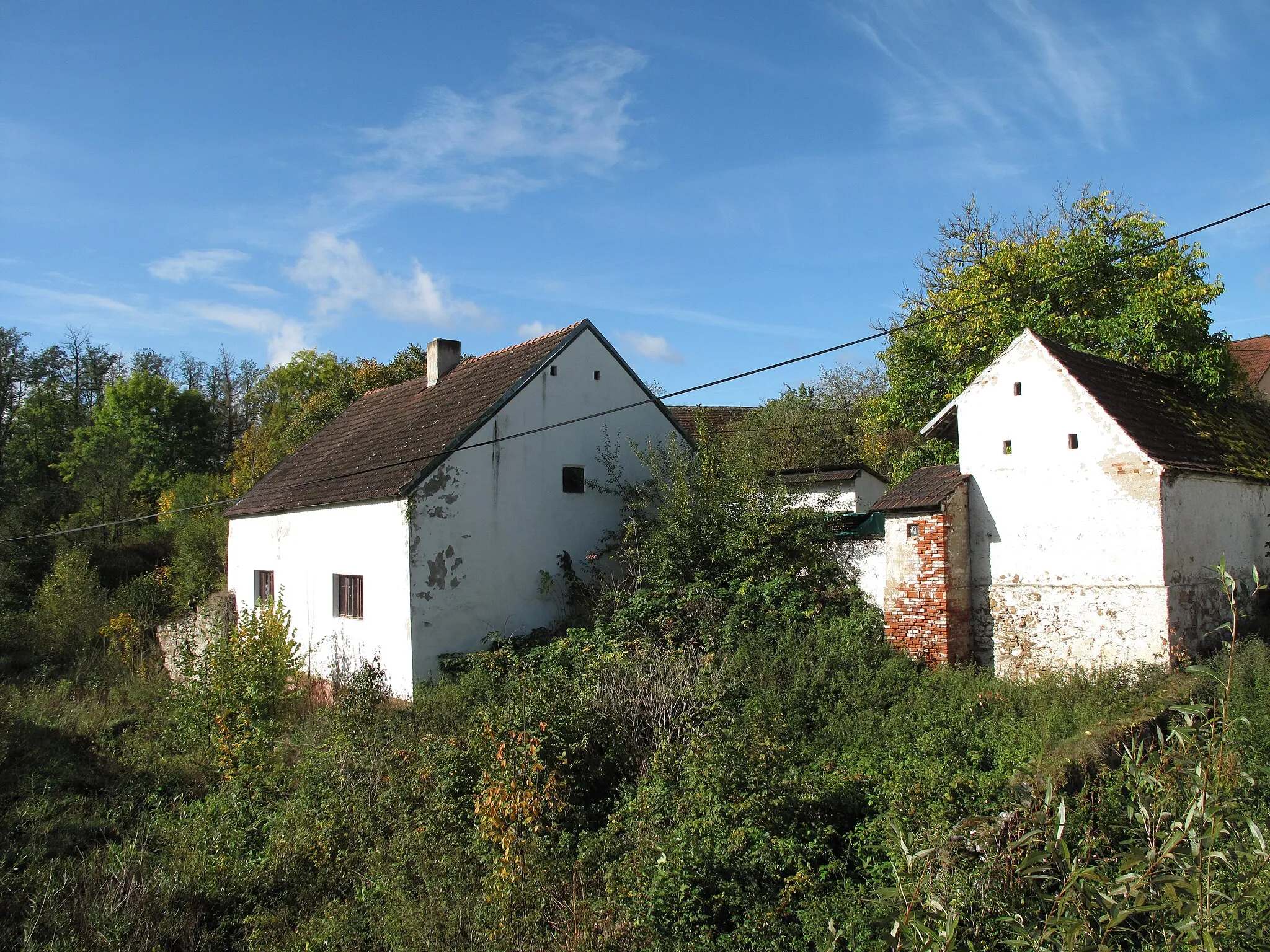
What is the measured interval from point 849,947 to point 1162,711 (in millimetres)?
5470

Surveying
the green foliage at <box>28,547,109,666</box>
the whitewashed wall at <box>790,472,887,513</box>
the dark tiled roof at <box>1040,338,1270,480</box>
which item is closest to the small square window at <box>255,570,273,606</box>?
the green foliage at <box>28,547,109,666</box>

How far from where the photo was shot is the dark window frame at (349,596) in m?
15.3

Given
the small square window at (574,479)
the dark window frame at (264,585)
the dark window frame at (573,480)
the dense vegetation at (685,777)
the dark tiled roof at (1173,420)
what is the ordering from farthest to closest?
1. the dark window frame at (264,585)
2. the small square window at (574,479)
3. the dark window frame at (573,480)
4. the dark tiled roof at (1173,420)
5. the dense vegetation at (685,777)

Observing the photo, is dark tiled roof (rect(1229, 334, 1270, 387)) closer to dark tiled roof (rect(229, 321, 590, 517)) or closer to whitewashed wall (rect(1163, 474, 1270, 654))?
whitewashed wall (rect(1163, 474, 1270, 654))

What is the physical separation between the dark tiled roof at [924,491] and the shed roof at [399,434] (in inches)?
210

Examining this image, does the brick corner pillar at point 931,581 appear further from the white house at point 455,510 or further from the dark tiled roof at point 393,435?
the dark tiled roof at point 393,435

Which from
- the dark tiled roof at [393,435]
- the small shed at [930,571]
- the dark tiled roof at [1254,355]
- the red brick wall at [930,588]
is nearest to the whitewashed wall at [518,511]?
the dark tiled roof at [393,435]

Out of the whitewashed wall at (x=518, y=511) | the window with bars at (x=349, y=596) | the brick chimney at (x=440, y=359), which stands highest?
the brick chimney at (x=440, y=359)

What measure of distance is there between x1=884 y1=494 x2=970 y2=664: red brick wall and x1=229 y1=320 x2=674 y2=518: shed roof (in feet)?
19.6

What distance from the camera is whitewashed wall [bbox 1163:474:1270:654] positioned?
11.1 metres

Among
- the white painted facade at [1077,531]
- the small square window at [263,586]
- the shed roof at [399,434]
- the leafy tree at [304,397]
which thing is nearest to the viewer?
the white painted facade at [1077,531]

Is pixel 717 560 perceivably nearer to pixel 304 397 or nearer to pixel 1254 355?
pixel 1254 355

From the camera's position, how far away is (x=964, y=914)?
473 cm

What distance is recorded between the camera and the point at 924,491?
507 inches
